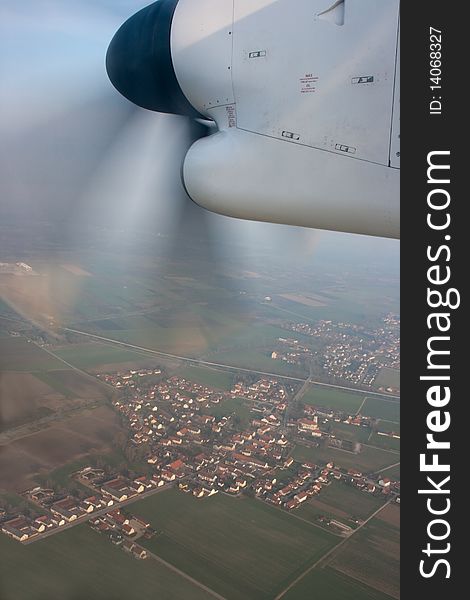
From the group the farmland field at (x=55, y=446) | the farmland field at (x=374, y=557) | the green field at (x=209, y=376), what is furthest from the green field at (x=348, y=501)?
the green field at (x=209, y=376)

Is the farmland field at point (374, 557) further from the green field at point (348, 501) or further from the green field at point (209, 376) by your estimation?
the green field at point (209, 376)

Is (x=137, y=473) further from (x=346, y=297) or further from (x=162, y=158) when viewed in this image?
(x=346, y=297)

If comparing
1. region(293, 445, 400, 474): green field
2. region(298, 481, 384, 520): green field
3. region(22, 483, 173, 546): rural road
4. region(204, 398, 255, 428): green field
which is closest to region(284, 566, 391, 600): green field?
region(298, 481, 384, 520): green field

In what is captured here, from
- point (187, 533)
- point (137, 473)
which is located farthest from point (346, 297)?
point (187, 533)

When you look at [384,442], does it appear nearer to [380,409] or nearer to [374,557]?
[380,409]

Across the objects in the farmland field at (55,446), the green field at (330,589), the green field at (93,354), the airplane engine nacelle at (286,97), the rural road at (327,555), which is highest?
the airplane engine nacelle at (286,97)

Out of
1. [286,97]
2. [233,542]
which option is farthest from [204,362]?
[286,97]

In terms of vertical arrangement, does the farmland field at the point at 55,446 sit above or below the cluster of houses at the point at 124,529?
above
